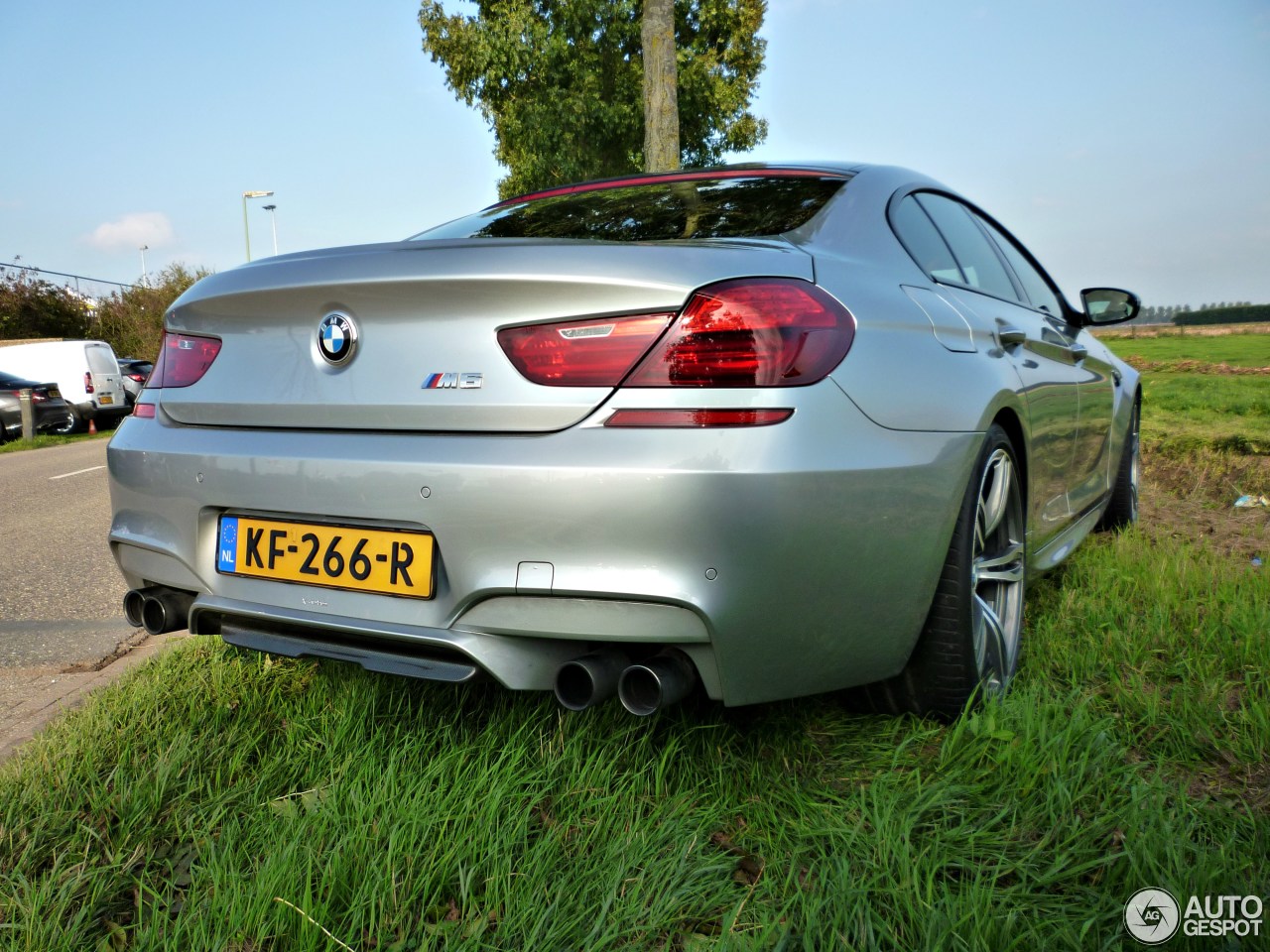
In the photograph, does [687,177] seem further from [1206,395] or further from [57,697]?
[1206,395]

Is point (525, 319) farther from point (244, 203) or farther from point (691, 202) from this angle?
point (244, 203)

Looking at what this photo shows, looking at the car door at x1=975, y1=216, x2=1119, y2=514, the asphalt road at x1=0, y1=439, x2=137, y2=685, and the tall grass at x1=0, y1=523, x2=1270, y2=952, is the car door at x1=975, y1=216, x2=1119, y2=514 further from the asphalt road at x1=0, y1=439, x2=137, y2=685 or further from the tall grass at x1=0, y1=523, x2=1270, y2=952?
the asphalt road at x1=0, y1=439, x2=137, y2=685

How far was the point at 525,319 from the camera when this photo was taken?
6.52 feet

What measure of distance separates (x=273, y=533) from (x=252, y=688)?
2.69 ft

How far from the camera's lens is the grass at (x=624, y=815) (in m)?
1.75

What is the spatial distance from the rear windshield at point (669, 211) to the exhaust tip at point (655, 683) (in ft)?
3.11

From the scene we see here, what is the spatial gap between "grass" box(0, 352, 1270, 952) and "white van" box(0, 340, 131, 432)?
1712 centimetres

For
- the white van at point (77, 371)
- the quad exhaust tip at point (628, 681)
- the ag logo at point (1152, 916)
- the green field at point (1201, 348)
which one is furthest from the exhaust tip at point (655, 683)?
the white van at point (77, 371)

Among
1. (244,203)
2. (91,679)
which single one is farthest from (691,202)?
(244,203)

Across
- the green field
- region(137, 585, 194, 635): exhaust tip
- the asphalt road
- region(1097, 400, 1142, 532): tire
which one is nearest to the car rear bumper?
region(137, 585, 194, 635): exhaust tip

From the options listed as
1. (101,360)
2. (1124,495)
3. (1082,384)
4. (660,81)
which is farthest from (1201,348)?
(101,360)

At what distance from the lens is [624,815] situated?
2.11 metres

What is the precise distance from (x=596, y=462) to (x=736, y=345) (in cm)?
34

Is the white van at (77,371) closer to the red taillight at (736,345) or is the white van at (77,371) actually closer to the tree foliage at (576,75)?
the tree foliage at (576,75)
